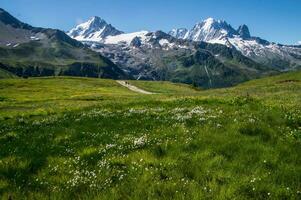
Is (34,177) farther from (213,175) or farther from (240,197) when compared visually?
(240,197)

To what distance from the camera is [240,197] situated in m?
10.3

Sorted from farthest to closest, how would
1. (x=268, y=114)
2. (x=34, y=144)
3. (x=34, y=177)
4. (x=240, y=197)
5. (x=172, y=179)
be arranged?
(x=268, y=114) < (x=34, y=144) < (x=34, y=177) < (x=172, y=179) < (x=240, y=197)

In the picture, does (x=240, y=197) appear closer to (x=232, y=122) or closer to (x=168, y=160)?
(x=168, y=160)

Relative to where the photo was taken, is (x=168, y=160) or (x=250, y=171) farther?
(x=168, y=160)

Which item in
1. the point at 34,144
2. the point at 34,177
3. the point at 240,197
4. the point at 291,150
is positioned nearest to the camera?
the point at 240,197

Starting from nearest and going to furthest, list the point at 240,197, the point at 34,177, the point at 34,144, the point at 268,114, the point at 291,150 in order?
the point at 240,197
the point at 34,177
the point at 291,150
the point at 34,144
the point at 268,114

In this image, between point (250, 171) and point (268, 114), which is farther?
point (268, 114)

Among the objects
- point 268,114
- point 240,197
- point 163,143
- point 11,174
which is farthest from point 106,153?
point 268,114

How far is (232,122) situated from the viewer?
17719mm

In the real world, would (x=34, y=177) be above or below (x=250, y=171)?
below

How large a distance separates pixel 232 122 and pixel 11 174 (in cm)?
940

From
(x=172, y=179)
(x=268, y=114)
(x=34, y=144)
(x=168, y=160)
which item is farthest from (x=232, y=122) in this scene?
(x=34, y=144)

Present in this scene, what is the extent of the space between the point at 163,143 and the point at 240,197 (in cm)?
483

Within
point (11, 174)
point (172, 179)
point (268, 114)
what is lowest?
point (11, 174)
